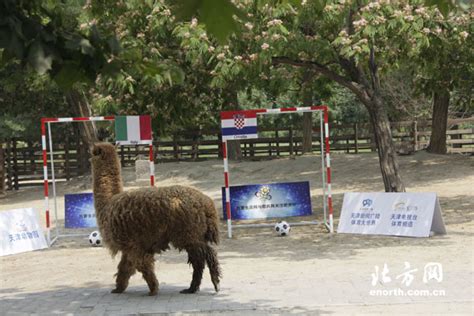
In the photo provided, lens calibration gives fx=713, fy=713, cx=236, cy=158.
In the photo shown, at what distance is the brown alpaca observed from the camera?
277 inches

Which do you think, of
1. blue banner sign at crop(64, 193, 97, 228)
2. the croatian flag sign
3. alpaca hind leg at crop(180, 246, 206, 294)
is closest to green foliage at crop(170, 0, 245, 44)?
alpaca hind leg at crop(180, 246, 206, 294)

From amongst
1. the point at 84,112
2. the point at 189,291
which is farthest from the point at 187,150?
the point at 189,291

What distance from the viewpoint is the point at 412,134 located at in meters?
28.5

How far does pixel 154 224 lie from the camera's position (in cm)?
704

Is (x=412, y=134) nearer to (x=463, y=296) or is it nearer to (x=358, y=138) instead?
(x=358, y=138)

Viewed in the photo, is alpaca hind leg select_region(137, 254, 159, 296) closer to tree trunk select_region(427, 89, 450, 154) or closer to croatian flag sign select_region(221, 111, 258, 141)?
croatian flag sign select_region(221, 111, 258, 141)

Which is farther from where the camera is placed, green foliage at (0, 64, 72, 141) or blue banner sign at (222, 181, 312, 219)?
green foliage at (0, 64, 72, 141)

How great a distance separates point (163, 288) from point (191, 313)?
1.55 metres

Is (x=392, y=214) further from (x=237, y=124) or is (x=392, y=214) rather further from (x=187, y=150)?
(x=187, y=150)

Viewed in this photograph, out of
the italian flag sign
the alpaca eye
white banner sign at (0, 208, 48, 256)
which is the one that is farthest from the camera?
white banner sign at (0, 208, 48, 256)

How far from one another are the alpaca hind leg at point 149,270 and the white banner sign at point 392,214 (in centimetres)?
517

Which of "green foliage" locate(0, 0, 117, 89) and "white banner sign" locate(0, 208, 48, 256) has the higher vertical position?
"green foliage" locate(0, 0, 117, 89)

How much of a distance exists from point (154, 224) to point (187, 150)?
76.8ft

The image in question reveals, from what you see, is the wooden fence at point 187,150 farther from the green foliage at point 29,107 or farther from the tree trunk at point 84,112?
the tree trunk at point 84,112
